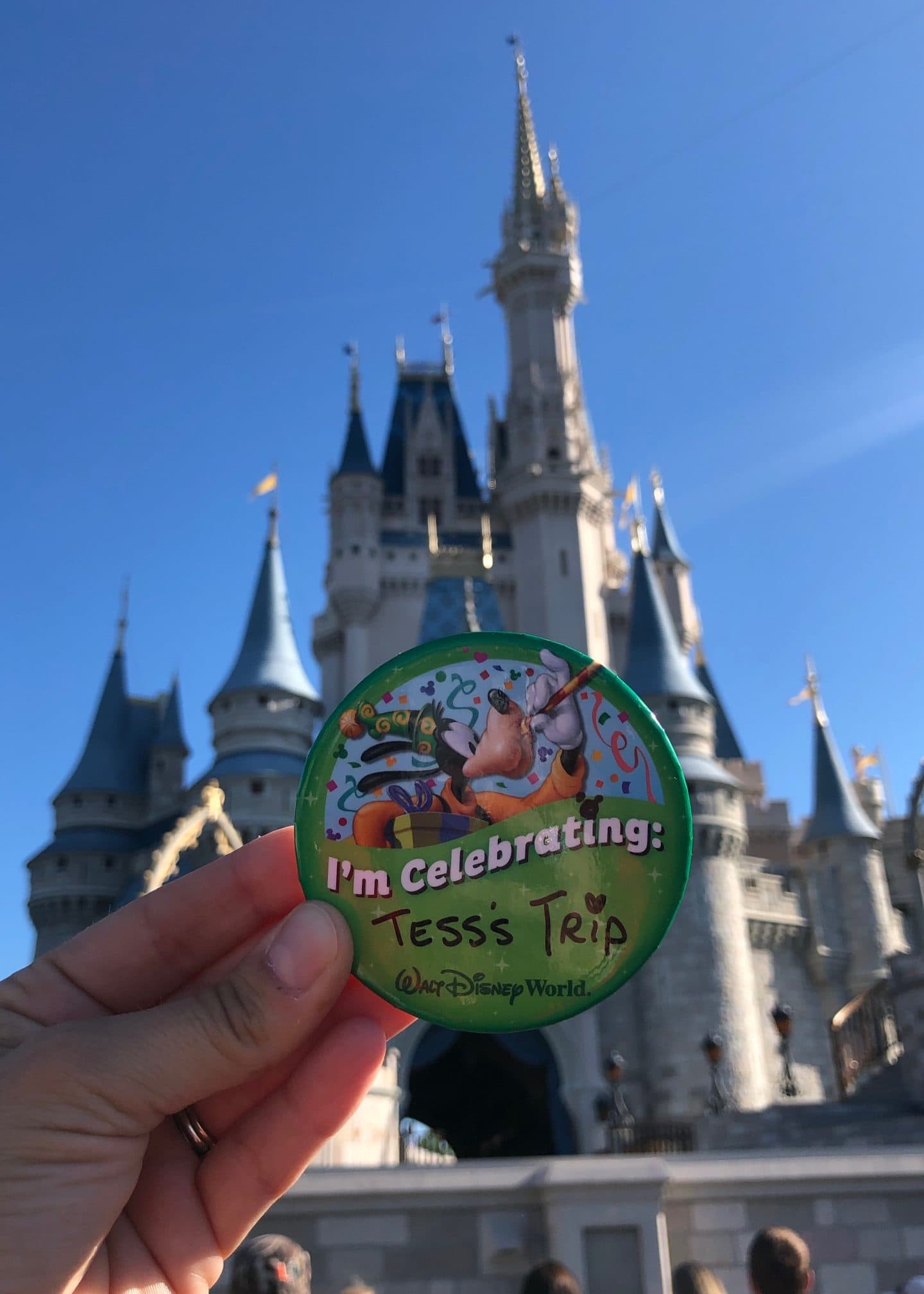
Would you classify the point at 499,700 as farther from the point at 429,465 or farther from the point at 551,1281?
the point at 429,465

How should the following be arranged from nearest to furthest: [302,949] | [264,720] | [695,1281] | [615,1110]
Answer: [302,949]
[695,1281]
[615,1110]
[264,720]

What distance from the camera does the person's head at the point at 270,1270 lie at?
118 inches

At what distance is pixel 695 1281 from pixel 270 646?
28715 mm

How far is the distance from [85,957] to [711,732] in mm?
30402

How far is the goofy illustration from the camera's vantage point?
8.45 feet

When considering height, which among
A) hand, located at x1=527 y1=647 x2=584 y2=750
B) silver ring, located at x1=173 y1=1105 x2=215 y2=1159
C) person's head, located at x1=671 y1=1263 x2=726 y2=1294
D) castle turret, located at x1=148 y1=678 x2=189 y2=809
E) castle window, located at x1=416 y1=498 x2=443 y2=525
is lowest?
person's head, located at x1=671 y1=1263 x2=726 y2=1294

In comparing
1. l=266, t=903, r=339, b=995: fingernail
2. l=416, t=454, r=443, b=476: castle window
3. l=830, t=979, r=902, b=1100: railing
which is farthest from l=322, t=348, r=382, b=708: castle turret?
l=266, t=903, r=339, b=995: fingernail

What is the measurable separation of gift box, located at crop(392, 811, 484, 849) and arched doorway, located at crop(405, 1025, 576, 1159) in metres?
25.0

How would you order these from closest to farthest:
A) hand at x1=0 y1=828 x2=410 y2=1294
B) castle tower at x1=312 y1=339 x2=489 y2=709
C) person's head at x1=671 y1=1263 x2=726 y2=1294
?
hand at x1=0 y1=828 x2=410 y2=1294 → person's head at x1=671 y1=1263 x2=726 y2=1294 → castle tower at x1=312 y1=339 x2=489 y2=709

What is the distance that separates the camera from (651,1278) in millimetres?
5551

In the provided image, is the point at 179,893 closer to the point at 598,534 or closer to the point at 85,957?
the point at 85,957

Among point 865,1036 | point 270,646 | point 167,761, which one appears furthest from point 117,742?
point 865,1036

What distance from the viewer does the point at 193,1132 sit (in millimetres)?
2326

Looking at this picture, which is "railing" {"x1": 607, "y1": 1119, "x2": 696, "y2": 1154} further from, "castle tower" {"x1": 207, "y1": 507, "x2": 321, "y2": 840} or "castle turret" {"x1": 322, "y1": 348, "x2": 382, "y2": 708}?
"castle turret" {"x1": 322, "y1": 348, "x2": 382, "y2": 708}
